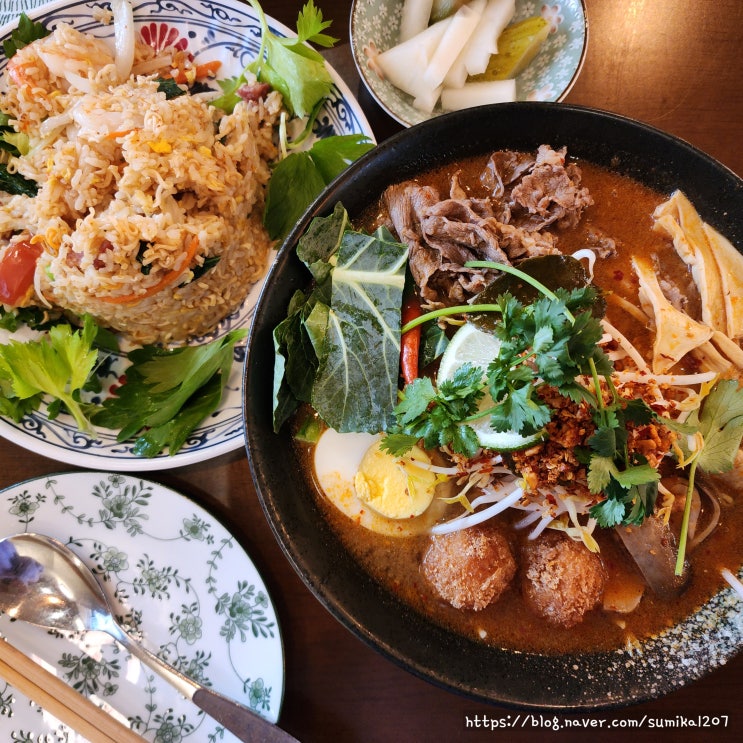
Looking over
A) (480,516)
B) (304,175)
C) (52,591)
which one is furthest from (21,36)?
(480,516)

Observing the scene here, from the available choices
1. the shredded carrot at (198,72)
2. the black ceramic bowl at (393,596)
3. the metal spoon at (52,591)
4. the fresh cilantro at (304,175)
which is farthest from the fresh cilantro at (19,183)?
the metal spoon at (52,591)

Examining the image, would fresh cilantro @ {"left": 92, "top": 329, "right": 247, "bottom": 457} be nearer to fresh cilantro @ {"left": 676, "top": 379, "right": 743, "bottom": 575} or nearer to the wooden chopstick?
the wooden chopstick

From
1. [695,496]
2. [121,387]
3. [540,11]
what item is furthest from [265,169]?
[695,496]

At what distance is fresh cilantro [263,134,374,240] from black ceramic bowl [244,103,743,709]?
33cm

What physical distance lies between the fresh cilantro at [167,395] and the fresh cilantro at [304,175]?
461 millimetres

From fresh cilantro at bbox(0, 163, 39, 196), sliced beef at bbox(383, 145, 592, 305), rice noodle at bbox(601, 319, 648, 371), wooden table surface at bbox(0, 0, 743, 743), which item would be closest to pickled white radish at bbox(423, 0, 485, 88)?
wooden table surface at bbox(0, 0, 743, 743)

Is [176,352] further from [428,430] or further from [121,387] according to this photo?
[428,430]

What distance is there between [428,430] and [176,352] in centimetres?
111

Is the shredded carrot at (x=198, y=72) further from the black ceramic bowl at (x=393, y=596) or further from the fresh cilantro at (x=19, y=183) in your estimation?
the black ceramic bowl at (x=393, y=596)

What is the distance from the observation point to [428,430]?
150 cm

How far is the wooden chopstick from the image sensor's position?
2.01m

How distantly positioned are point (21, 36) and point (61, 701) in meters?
2.33

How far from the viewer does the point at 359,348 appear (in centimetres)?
167

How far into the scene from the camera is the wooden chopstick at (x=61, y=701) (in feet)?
6.59
